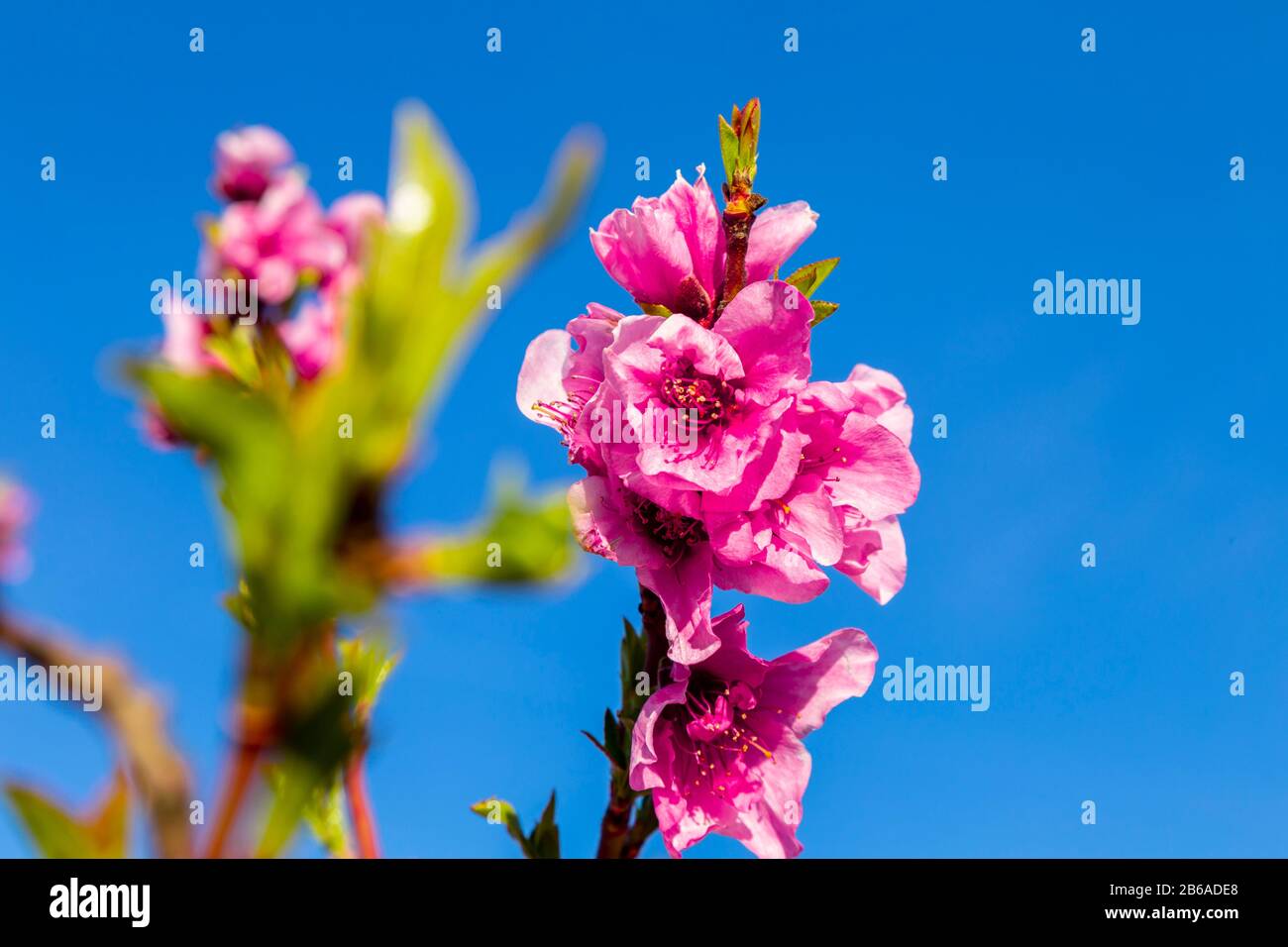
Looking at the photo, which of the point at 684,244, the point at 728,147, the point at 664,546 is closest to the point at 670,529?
the point at 664,546

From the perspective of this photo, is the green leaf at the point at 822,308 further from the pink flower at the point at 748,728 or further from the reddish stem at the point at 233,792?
the reddish stem at the point at 233,792

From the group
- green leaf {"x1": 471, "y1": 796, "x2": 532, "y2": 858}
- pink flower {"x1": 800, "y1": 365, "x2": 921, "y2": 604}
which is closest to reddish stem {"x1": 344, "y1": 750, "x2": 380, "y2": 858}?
green leaf {"x1": 471, "y1": 796, "x2": 532, "y2": 858}

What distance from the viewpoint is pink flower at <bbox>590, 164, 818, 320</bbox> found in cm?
158

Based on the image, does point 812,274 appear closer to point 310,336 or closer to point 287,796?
point 310,336

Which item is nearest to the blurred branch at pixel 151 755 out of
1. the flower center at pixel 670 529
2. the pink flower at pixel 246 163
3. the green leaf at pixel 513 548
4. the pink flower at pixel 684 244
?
the green leaf at pixel 513 548

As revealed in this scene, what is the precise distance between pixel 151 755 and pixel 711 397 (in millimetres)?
1235

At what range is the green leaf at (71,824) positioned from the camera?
0.48 m

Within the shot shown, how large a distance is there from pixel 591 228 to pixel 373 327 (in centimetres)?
122

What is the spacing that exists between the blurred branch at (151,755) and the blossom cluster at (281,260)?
0.27 meters

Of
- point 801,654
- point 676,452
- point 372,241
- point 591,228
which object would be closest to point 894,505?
point 801,654

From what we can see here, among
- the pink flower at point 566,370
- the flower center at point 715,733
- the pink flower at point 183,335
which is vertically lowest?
the flower center at point 715,733
